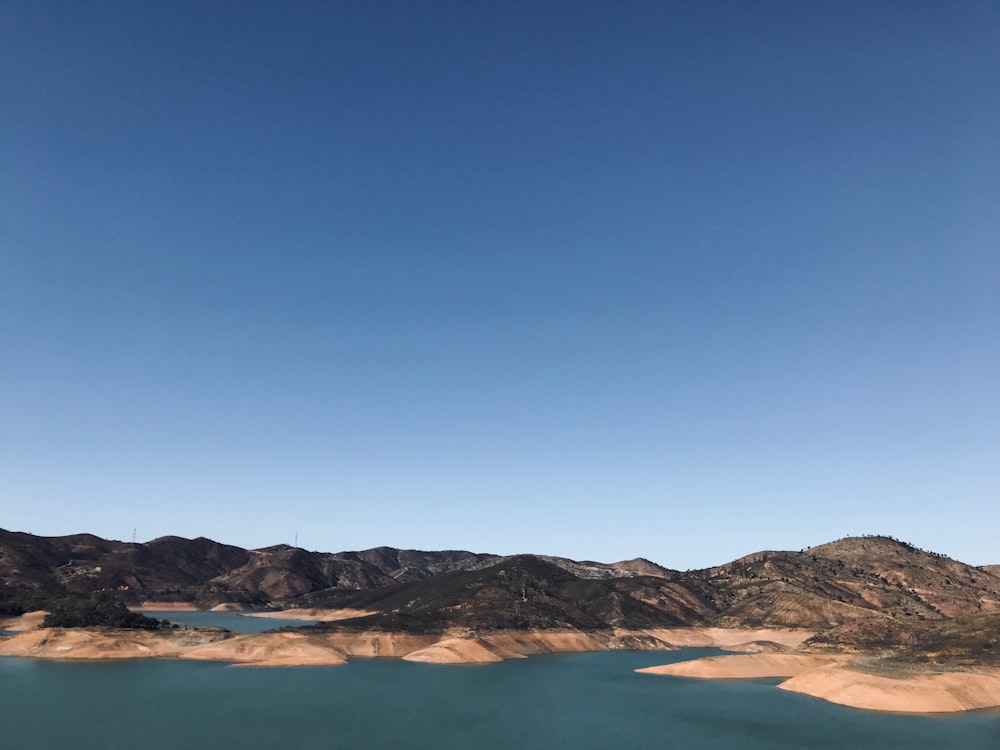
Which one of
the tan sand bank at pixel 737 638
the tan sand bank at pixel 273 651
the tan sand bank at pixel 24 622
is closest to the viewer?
the tan sand bank at pixel 273 651

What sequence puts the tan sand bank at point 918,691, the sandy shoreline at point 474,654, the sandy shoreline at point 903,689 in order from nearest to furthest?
the tan sand bank at point 918,691, the sandy shoreline at point 903,689, the sandy shoreline at point 474,654

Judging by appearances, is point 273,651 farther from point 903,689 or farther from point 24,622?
point 903,689

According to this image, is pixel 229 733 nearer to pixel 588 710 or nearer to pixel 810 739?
pixel 588 710

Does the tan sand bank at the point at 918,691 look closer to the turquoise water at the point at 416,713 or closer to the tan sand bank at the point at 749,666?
the turquoise water at the point at 416,713

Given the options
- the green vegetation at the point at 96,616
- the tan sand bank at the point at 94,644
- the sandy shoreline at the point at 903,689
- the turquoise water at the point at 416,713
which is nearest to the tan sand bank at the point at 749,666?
the turquoise water at the point at 416,713

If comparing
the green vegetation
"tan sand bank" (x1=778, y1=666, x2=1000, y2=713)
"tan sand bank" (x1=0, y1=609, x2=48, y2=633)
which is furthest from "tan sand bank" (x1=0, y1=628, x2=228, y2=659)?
"tan sand bank" (x1=778, y1=666, x2=1000, y2=713)

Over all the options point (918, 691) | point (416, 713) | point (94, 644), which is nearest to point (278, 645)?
point (94, 644)

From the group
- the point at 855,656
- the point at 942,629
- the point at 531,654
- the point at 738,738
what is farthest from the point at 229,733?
the point at 942,629

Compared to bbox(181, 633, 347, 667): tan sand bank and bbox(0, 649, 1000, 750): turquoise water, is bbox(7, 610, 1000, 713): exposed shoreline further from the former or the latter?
bbox(0, 649, 1000, 750): turquoise water
